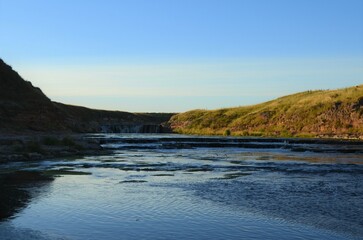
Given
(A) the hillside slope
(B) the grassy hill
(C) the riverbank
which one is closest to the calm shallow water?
(C) the riverbank

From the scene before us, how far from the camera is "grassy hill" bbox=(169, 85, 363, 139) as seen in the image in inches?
3888

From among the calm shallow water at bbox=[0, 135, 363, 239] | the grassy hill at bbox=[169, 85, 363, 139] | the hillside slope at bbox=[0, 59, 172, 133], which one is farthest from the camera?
the grassy hill at bbox=[169, 85, 363, 139]

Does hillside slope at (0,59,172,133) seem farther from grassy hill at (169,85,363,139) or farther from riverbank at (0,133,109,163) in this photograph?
grassy hill at (169,85,363,139)

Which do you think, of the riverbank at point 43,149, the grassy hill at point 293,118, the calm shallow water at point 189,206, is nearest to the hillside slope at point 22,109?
the riverbank at point 43,149

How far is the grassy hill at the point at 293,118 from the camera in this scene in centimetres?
9874

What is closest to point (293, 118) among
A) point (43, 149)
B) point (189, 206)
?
point (43, 149)

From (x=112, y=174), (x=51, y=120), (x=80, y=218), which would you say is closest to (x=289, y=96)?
(x=51, y=120)

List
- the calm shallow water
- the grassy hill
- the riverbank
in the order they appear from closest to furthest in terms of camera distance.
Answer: the calm shallow water → the riverbank → the grassy hill

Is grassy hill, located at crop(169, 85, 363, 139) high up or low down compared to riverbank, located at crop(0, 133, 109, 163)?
up

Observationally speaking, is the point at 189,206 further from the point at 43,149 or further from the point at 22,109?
the point at 22,109

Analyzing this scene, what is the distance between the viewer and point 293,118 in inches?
4446

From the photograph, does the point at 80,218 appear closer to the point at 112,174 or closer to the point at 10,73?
the point at 112,174

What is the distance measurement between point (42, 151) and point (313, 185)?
27109mm

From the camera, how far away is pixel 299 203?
19.0 metres
